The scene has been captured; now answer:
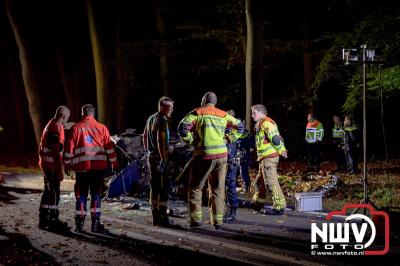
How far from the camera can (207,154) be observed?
26.5 ft

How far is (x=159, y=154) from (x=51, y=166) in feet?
5.80

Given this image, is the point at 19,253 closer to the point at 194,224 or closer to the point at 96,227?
the point at 96,227

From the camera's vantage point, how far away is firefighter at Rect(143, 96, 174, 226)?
8.25 m

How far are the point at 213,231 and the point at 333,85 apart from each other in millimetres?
17514

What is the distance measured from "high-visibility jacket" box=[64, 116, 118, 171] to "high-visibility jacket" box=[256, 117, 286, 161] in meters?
2.59

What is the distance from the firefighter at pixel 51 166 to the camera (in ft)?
27.8

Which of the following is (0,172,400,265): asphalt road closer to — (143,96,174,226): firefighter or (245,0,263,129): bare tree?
(143,96,174,226): firefighter

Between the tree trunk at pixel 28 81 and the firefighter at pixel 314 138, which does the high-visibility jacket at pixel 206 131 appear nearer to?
the firefighter at pixel 314 138

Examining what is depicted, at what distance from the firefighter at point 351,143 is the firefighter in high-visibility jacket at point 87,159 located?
844 centimetres

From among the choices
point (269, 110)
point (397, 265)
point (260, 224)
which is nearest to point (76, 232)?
point (260, 224)

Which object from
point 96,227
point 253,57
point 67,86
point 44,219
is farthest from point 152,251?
point 67,86

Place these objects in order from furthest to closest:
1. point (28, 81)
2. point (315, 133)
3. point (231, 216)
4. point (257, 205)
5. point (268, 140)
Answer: point (28, 81)
point (315, 133)
point (257, 205)
point (268, 140)
point (231, 216)

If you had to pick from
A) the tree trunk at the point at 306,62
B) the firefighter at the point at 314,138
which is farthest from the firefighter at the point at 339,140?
the tree trunk at the point at 306,62

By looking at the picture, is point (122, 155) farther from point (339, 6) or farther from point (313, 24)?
point (313, 24)
